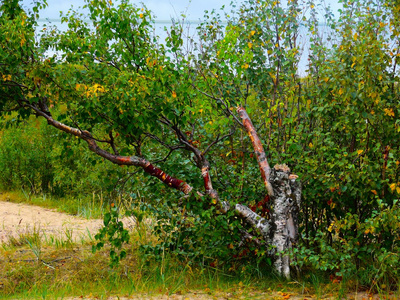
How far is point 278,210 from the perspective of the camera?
5.29m

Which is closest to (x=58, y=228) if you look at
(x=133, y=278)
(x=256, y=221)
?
(x=133, y=278)

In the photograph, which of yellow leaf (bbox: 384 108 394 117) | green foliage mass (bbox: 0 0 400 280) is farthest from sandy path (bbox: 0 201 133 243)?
yellow leaf (bbox: 384 108 394 117)

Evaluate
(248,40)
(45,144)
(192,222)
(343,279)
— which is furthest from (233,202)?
(45,144)

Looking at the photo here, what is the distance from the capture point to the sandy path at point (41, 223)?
7.48m

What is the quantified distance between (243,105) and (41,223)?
4.39m

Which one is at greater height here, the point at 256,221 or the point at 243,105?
the point at 243,105

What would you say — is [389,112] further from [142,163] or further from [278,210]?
[142,163]

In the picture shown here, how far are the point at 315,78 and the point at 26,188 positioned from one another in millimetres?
7535

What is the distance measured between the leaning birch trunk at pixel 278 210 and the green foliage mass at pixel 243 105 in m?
0.16

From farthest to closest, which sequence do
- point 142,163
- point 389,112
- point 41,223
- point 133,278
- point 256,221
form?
point 41,223, point 133,278, point 256,221, point 142,163, point 389,112

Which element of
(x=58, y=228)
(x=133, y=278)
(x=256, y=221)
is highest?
(x=256, y=221)

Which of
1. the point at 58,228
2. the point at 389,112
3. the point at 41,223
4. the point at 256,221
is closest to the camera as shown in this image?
the point at 389,112

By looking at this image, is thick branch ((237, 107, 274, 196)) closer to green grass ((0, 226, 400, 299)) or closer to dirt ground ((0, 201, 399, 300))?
green grass ((0, 226, 400, 299))

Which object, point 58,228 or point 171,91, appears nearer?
point 171,91
